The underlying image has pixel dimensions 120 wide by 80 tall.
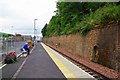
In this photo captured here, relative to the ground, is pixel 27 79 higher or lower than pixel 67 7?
lower

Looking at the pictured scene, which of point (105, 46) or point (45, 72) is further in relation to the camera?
point (105, 46)

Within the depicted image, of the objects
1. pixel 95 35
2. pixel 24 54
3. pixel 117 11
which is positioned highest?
pixel 117 11

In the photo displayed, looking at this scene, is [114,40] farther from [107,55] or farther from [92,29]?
[92,29]

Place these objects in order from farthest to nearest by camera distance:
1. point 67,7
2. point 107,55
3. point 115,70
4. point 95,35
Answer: point 67,7 < point 95,35 < point 107,55 < point 115,70

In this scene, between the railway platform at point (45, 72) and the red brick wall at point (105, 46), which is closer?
the railway platform at point (45, 72)

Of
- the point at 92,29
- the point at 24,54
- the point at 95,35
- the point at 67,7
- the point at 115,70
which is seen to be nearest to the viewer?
the point at 115,70

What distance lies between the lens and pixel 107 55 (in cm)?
1744

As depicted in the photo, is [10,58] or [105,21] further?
[10,58]

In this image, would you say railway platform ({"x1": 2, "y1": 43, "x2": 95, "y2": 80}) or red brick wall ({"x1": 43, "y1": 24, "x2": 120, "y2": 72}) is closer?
railway platform ({"x1": 2, "y1": 43, "x2": 95, "y2": 80})

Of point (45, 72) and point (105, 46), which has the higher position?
point (105, 46)

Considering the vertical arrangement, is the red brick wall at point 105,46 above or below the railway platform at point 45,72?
above

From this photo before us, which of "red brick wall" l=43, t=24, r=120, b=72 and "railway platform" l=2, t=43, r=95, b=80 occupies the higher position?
"red brick wall" l=43, t=24, r=120, b=72

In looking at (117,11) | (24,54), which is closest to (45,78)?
(117,11)

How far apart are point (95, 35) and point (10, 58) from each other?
6.50 meters
